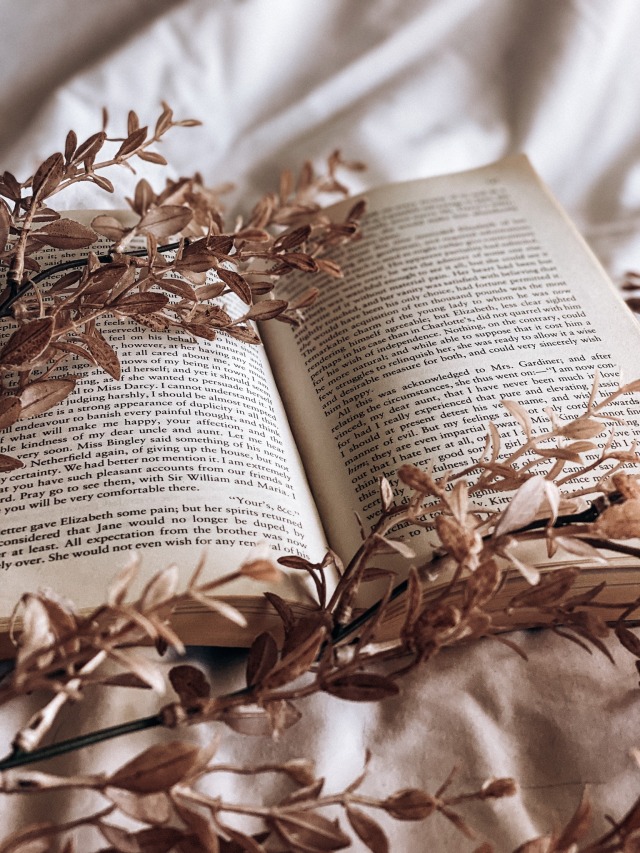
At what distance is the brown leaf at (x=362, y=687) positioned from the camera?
0.47 m

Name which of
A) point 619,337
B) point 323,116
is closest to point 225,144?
point 323,116

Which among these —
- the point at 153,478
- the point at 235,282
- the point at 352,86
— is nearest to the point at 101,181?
the point at 235,282

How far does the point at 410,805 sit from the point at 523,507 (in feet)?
0.54

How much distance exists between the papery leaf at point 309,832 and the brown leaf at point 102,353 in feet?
1.13

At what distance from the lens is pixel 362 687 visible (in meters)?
0.47

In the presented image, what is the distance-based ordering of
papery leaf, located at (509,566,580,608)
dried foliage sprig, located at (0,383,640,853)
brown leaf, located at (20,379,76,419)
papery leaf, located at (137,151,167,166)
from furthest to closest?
1. papery leaf, located at (137,151,167,166)
2. brown leaf, located at (20,379,76,419)
3. papery leaf, located at (509,566,580,608)
4. dried foliage sprig, located at (0,383,640,853)

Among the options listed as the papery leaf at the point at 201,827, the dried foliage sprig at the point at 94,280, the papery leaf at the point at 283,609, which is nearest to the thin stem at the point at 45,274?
the dried foliage sprig at the point at 94,280

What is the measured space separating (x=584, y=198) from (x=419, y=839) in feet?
2.98

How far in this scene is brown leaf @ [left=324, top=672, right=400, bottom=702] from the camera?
47 centimetres

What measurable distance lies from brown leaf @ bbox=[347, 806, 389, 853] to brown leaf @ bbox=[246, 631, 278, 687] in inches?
3.6

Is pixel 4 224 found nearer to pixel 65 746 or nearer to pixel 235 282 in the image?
pixel 235 282

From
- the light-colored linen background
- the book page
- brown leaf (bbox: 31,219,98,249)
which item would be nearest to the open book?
the book page

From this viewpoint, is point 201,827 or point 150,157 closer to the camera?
point 201,827

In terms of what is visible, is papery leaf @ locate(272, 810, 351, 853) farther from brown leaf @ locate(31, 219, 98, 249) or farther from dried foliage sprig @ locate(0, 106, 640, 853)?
brown leaf @ locate(31, 219, 98, 249)
